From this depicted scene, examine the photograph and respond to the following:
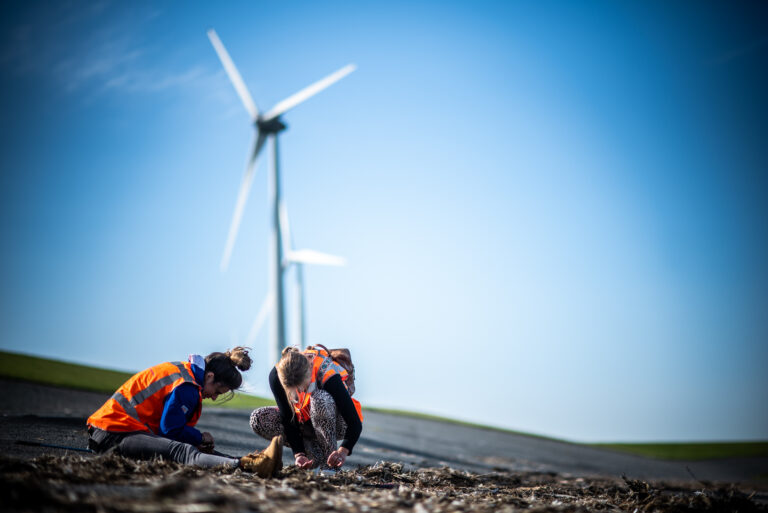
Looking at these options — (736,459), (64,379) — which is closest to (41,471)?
(64,379)

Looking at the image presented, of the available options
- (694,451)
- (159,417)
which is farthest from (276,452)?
(694,451)

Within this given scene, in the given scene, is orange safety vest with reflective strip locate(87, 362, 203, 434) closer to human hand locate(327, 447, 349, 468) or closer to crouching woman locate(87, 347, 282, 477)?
crouching woman locate(87, 347, 282, 477)

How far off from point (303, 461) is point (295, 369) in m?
1.08

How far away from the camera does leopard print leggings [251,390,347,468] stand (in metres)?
6.42

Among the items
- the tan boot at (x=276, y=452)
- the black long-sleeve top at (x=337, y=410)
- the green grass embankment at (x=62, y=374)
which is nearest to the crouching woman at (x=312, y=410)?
the black long-sleeve top at (x=337, y=410)

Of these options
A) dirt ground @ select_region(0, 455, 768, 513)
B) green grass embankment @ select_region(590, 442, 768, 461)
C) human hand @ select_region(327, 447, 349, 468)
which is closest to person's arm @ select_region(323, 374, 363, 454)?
human hand @ select_region(327, 447, 349, 468)

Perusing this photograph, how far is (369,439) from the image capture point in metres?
13.5

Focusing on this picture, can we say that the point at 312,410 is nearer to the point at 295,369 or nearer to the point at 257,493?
the point at 295,369

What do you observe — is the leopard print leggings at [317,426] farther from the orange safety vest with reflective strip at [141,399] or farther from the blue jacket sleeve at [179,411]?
the orange safety vest with reflective strip at [141,399]

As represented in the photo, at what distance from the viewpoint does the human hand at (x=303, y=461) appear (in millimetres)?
A: 6238

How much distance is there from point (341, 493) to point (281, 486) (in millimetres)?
518

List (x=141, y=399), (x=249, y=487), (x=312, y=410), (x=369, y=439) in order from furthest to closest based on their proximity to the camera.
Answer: (x=369, y=439) < (x=312, y=410) < (x=141, y=399) < (x=249, y=487)

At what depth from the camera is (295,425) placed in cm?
681

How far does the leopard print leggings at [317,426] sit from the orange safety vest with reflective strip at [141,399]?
46.7 inches
